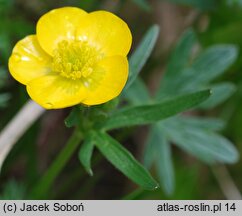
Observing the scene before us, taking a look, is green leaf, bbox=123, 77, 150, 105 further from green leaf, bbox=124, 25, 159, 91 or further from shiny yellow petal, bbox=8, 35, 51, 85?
shiny yellow petal, bbox=8, 35, 51, 85

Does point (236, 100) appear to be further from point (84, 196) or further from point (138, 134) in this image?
point (84, 196)

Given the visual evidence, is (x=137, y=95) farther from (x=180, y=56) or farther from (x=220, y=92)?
(x=220, y=92)

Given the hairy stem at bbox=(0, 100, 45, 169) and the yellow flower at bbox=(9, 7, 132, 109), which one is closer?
the yellow flower at bbox=(9, 7, 132, 109)

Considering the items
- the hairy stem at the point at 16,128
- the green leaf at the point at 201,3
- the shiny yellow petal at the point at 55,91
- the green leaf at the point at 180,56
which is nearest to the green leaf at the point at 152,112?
the shiny yellow petal at the point at 55,91

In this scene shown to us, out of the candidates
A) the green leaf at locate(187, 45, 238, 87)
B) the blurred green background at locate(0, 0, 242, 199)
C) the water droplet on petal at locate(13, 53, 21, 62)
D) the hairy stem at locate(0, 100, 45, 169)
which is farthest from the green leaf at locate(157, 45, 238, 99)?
the water droplet on petal at locate(13, 53, 21, 62)

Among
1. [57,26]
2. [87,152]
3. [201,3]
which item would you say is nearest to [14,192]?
[87,152]

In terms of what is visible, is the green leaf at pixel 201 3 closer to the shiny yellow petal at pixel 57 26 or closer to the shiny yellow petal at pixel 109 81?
the shiny yellow petal at pixel 57 26
